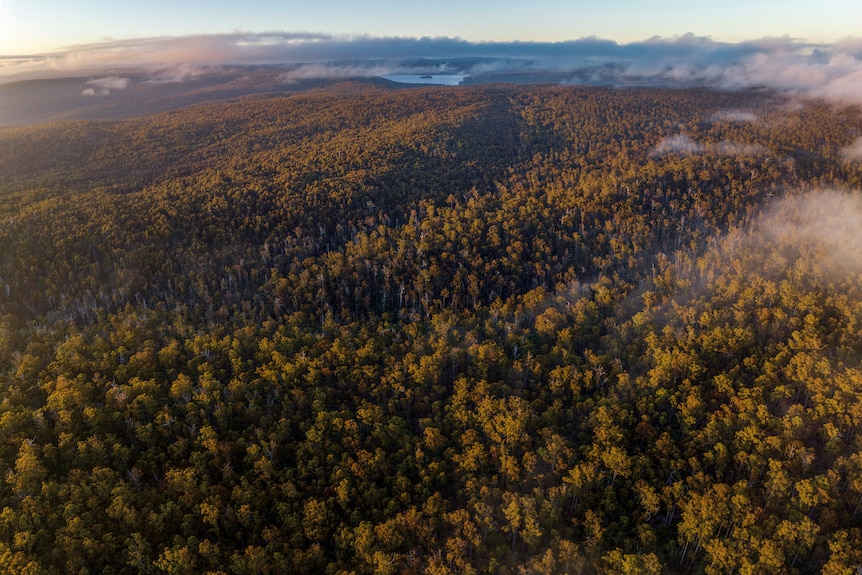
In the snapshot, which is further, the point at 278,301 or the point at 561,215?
the point at 561,215

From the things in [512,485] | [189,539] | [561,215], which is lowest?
[512,485]

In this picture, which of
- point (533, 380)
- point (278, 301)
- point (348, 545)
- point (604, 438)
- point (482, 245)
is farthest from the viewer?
point (482, 245)

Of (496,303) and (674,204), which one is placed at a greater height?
(674,204)

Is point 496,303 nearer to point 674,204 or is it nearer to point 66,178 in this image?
point 674,204

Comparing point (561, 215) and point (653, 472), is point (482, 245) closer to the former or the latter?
point (561, 215)

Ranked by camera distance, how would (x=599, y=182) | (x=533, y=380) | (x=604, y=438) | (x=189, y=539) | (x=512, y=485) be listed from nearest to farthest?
(x=189, y=539) → (x=512, y=485) → (x=604, y=438) → (x=533, y=380) → (x=599, y=182)

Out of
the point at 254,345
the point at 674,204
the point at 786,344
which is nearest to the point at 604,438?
the point at 786,344
